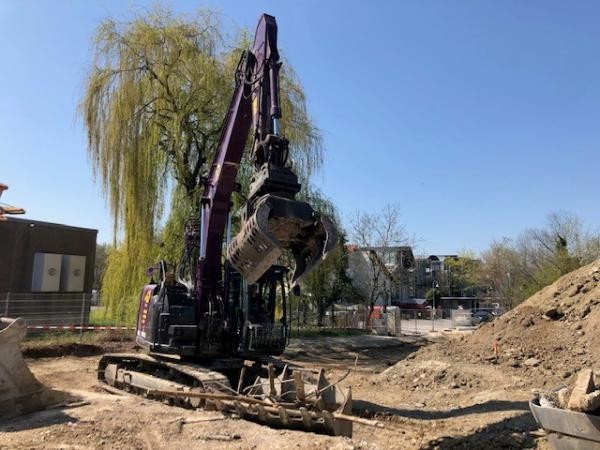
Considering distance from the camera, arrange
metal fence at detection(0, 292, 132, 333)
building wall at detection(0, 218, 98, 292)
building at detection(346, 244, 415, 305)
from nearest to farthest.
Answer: metal fence at detection(0, 292, 132, 333), building wall at detection(0, 218, 98, 292), building at detection(346, 244, 415, 305)

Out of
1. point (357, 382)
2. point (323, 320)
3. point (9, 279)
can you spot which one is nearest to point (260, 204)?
point (357, 382)

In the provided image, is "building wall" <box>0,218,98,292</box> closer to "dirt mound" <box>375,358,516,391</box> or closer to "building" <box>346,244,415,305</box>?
"building" <box>346,244,415,305</box>

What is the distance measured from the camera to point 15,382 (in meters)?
7.68

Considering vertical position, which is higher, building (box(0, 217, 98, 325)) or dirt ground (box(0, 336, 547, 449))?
building (box(0, 217, 98, 325))

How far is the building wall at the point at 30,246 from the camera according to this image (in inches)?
855

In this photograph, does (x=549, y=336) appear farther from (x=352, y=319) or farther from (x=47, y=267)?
(x=352, y=319)

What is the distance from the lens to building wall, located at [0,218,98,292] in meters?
21.7

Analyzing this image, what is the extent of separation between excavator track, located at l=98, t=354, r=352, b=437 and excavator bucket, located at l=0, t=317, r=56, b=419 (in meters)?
1.75

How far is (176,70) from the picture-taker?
17.8 meters

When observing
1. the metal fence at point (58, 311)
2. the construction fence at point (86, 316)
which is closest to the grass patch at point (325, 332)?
the construction fence at point (86, 316)

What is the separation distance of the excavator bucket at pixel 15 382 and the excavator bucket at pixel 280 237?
3266 millimetres

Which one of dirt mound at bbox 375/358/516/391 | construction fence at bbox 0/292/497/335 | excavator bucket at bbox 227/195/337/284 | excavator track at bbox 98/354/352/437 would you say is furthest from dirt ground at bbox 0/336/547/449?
construction fence at bbox 0/292/497/335

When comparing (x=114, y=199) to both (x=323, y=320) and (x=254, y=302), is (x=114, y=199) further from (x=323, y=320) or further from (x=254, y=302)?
(x=323, y=320)

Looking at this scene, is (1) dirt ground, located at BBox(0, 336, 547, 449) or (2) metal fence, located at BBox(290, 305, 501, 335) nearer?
(1) dirt ground, located at BBox(0, 336, 547, 449)
